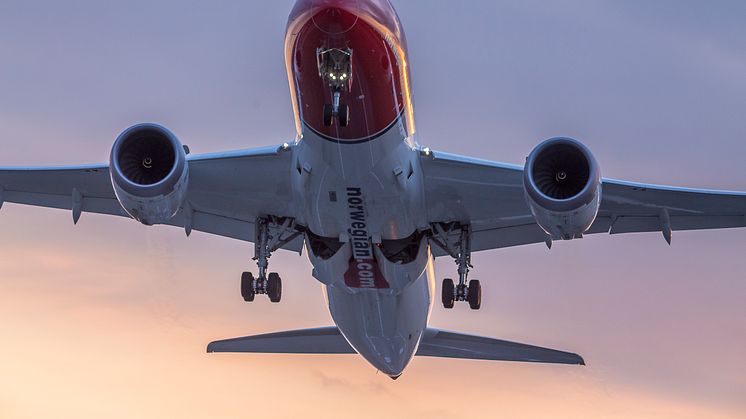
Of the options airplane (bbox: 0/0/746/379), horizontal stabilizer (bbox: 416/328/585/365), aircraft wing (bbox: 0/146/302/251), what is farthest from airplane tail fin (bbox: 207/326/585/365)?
aircraft wing (bbox: 0/146/302/251)

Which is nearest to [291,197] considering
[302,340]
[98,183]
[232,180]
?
[232,180]

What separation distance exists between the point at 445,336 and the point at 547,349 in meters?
3.45

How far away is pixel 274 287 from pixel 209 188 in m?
2.95

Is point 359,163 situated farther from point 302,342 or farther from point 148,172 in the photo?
point 302,342

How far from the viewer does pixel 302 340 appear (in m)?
29.3

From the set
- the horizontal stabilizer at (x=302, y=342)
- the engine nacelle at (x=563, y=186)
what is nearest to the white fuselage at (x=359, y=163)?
the engine nacelle at (x=563, y=186)

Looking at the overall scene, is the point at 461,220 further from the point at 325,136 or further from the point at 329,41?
the point at 329,41

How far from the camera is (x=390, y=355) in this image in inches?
1018

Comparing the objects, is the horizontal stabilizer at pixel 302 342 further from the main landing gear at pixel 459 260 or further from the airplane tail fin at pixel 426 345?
the main landing gear at pixel 459 260

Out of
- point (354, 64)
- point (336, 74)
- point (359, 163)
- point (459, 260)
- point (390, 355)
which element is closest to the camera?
point (336, 74)

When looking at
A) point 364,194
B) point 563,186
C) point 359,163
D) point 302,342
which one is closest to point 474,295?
point 563,186

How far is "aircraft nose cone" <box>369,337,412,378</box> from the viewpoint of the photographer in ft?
82.3

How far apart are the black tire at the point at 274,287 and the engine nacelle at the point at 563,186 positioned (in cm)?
713

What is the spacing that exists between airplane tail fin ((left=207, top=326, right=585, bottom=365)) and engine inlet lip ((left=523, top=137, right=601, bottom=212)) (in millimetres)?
9692
